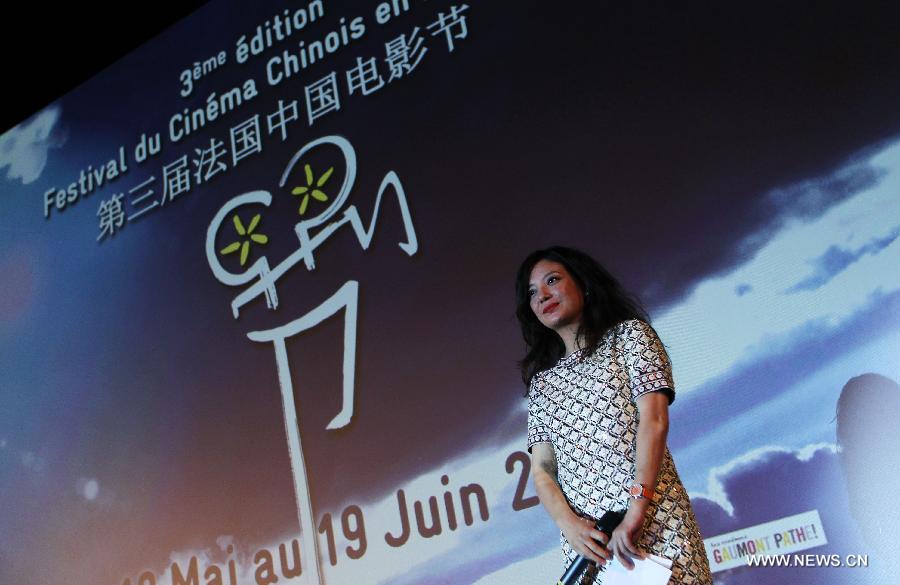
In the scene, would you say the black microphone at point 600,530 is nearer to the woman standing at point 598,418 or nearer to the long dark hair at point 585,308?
the woman standing at point 598,418

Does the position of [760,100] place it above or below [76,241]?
below

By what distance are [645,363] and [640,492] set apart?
0.26 metres

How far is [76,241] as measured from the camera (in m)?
3.87

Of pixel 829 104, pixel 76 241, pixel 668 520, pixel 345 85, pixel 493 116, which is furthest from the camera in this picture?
pixel 76 241

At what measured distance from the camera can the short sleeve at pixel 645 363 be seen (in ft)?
6.08

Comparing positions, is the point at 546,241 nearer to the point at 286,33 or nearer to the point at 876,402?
the point at 876,402

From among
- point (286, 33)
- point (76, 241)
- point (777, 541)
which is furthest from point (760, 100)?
point (76, 241)

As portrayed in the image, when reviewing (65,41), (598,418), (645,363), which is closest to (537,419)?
(598,418)

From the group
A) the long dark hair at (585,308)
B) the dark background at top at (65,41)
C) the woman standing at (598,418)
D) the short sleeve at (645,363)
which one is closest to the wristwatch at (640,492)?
the woman standing at (598,418)

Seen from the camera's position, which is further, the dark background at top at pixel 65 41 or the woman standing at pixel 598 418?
the dark background at top at pixel 65 41

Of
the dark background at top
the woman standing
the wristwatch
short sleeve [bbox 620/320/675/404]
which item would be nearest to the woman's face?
the woman standing

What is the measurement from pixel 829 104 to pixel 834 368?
2.21 feet

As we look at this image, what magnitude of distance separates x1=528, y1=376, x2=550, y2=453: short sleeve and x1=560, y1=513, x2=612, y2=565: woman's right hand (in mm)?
212

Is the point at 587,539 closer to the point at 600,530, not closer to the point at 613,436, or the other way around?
the point at 600,530
